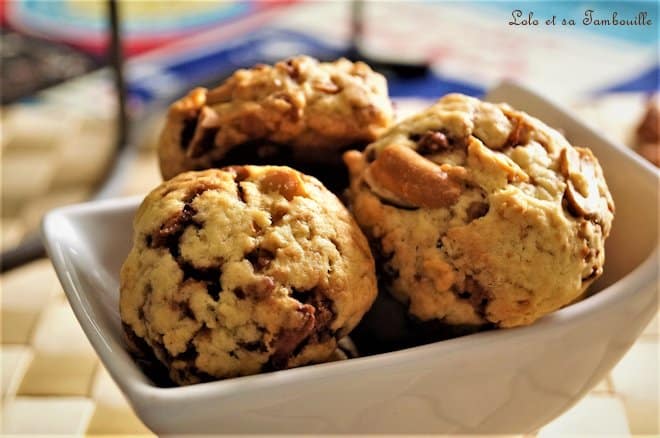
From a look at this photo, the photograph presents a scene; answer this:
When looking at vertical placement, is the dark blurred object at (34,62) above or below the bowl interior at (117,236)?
below

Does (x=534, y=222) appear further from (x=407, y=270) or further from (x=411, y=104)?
(x=411, y=104)

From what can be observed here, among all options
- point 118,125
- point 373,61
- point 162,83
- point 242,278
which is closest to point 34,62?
point 162,83

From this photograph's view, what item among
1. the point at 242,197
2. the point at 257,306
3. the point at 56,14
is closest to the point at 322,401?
the point at 257,306

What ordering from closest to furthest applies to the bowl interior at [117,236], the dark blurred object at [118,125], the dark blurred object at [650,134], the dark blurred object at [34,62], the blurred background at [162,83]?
the bowl interior at [117,236], the blurred background at [162,83], the dark blurred object at [650,134], the dark blurred object at [118,125], the dark blurred object at [34,62]

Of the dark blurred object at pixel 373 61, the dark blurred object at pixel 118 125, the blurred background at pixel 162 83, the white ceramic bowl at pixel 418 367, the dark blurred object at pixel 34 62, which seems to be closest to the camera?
the white ceramic bowl at pixel 418 367

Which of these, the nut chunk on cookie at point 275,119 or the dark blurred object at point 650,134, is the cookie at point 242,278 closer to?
the nut chunk on cookie at point 275,119

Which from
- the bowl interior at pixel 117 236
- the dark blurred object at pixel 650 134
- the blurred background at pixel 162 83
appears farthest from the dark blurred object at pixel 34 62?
the dark blurred object at pixel 650 134

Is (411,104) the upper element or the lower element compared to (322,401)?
lower
